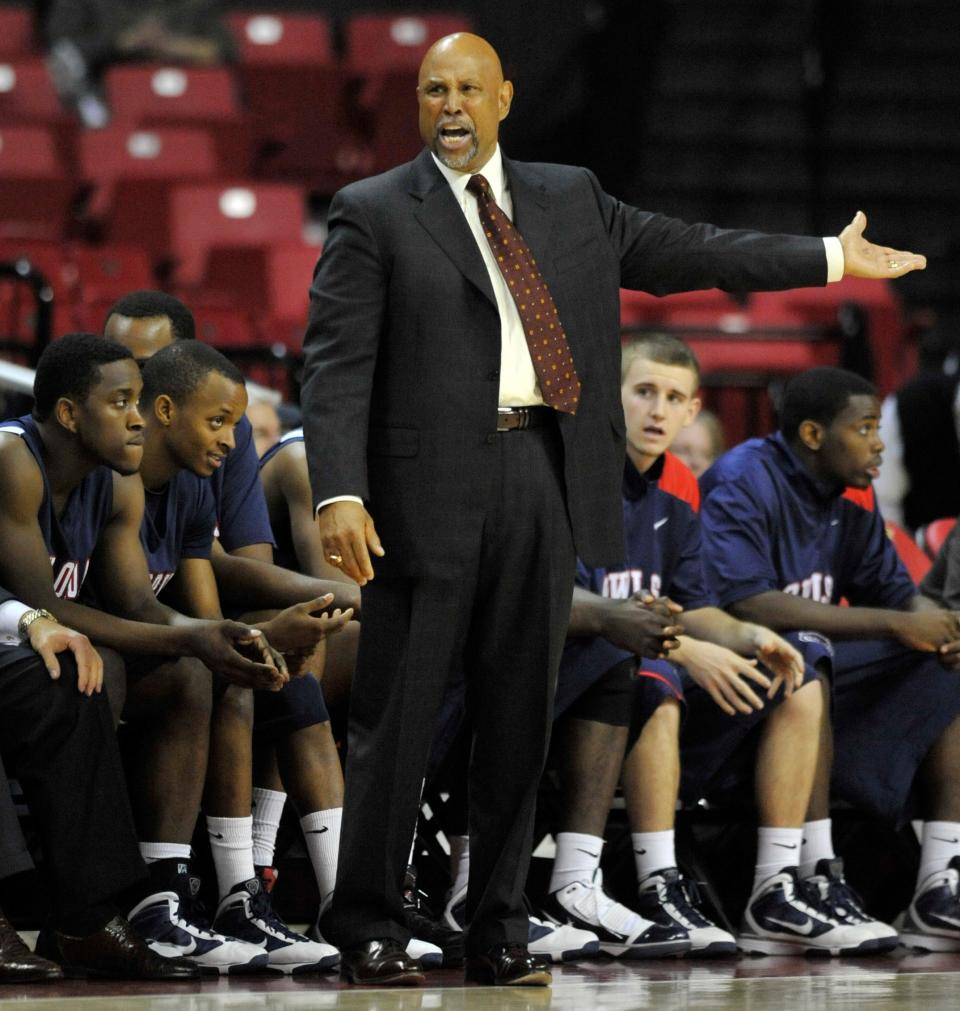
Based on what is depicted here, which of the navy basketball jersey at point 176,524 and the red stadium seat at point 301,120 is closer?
the navy basketball jersey at point 176,524

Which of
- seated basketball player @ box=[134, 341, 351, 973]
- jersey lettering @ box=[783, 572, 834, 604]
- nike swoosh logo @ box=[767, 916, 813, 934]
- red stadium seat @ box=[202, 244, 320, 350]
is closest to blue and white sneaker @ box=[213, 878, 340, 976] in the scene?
seated basketball player @ box=[134, 341, 351, 973]

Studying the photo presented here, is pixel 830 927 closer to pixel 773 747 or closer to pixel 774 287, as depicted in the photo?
pixel 773 747

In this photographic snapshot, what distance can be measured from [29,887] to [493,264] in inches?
67.2

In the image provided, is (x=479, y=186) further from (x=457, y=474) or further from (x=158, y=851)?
(x=158, y=851)

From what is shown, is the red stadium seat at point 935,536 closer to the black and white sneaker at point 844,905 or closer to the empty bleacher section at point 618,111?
the black and white sneaker at point 844,905

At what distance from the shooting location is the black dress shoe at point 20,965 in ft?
10.6

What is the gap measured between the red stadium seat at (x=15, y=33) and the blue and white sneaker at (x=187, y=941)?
8.04 meters

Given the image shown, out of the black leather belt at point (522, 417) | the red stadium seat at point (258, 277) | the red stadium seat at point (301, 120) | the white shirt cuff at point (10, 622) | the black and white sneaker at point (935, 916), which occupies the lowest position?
the black and white sneaker at point (935, 916)

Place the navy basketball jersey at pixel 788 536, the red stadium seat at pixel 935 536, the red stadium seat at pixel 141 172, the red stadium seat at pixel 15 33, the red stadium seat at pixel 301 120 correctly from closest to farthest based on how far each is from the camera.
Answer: the navy basketball jersey at pixel 788 536
the red stadium seat at pixel 935 536
the red stadium seat at pixel 141 172
the red stadium seat at pixel 301 120
the red stadium seat at pixel 15 33

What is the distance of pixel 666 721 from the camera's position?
403 centimetres

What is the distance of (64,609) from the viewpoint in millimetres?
3523

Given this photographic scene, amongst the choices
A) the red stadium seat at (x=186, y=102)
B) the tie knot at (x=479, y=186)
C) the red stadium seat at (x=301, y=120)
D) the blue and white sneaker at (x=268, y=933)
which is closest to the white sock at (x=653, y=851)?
the blue and white sneaker at (x=268, y=933)

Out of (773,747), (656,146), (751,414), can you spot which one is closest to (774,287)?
(773,747)

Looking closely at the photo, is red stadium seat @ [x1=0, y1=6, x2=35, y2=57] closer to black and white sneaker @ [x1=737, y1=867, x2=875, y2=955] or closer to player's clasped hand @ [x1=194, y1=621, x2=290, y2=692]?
player's clasped hand @ [x1=194, y1=621, x2=290, y2=692]
